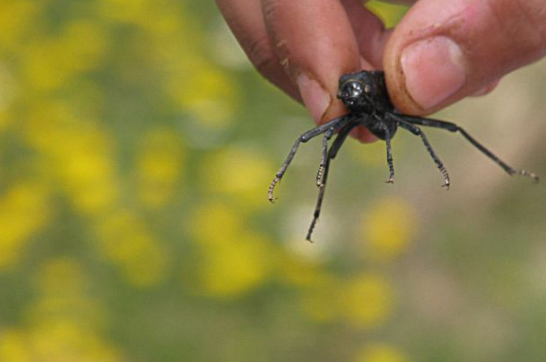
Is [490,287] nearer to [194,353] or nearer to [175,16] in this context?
[194,353]

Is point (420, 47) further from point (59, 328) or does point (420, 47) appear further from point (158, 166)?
point (158, 166)

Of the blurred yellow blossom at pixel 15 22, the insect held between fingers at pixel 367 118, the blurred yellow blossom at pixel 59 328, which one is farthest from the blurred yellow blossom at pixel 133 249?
the insect held between fingers at pixel 367 118

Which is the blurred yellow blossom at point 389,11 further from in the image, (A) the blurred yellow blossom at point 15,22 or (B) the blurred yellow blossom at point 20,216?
(B) the blurred yellow blossom at point 20,216

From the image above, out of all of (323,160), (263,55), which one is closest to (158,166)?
(263,55)

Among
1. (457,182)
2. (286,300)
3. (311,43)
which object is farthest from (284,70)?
(457,182)

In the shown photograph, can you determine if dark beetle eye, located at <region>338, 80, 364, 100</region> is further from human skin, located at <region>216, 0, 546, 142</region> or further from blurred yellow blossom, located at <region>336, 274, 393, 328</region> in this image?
blurred yellow blossom, located at <region>336, 274, 393, 328</region>

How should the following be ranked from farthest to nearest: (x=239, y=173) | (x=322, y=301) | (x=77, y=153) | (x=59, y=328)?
(x=239, y=173) < (x=77, y=153) < (x=322, y=301) < (x=59, y=328)

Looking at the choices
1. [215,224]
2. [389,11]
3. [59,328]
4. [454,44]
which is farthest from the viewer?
[389,11]
